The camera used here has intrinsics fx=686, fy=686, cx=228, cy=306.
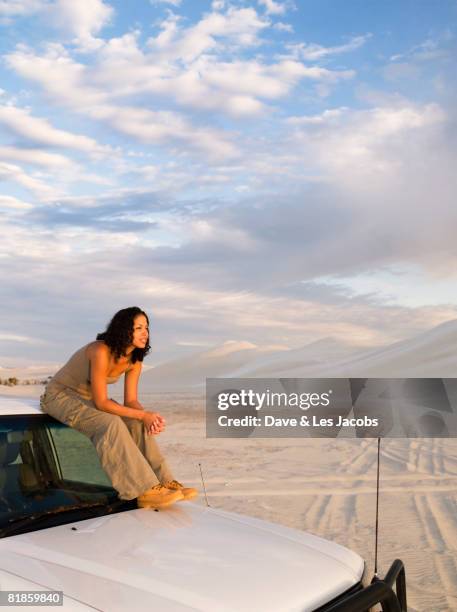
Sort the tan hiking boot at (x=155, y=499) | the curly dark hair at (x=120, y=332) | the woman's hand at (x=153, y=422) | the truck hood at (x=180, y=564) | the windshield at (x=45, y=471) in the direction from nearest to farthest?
the truck hood at (x=180, y=564) < the windshield at (x=45, y=471) < the tan hiking boot at (x=155, y=499) < the woman's hand at (x=153, y=422) < the curly dark hair at (x=120, y=332)

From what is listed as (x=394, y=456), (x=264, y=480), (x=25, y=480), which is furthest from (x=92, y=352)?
(x=394, y=456)

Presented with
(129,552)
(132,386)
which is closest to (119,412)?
(132,386)

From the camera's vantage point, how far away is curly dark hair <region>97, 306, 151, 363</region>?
15.0ft

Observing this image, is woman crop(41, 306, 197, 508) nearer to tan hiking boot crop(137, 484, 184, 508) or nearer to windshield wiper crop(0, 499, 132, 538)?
tan hiking boot crop(137, 484, 184, 508)

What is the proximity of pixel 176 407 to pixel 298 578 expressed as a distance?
22.5 meters

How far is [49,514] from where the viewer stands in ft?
11.9

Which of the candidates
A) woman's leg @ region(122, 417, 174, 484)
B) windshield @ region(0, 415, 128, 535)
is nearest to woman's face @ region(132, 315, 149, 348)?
woman's leg @ region(122, 417, 174, 484)

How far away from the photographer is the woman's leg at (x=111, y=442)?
4.00 meters

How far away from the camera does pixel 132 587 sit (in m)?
2.85

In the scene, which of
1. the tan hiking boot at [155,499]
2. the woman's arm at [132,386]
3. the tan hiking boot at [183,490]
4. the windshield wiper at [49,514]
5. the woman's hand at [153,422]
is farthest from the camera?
the woman's arm at [132,386]

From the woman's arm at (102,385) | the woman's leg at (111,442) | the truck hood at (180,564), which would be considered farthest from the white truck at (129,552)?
the woman's arm at (102,385)

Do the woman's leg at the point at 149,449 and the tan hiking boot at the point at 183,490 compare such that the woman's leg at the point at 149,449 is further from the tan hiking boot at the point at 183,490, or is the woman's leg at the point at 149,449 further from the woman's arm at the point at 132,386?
the woman's arm at the point at 132,386

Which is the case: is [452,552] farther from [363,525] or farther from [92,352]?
[92,352]

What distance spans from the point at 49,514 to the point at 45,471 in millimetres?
532
